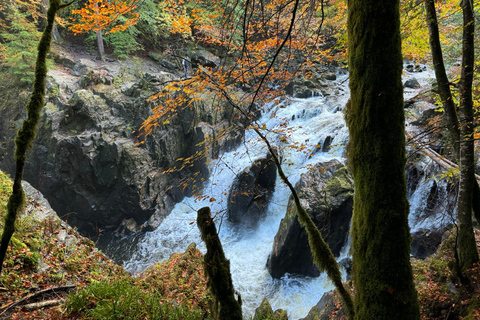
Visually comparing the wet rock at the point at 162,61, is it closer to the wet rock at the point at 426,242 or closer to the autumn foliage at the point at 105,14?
the autumn foliage at the point at 105,14

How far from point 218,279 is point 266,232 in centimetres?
863

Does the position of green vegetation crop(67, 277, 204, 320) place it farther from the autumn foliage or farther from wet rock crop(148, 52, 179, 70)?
wet rock crop(148, 52, 179, 70)

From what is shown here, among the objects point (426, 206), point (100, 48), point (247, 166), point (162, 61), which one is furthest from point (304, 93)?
point (100, 48)

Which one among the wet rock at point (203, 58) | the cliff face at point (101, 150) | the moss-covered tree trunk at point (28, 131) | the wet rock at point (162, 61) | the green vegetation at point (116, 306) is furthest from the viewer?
the wet rock at point (162, 61)

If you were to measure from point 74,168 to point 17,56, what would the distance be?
21.2 feet

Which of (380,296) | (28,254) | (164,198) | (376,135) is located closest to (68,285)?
(28,254)

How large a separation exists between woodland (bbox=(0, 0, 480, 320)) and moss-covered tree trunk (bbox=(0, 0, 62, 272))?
13mm

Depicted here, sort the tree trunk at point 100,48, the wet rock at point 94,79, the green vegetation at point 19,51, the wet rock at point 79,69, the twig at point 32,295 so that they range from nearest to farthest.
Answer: the twig at point 32,295, the green vegetation at point 19,51, the wet rock at point 94,79, the wet rock at point 79,69, the tree trunk at point 100,48

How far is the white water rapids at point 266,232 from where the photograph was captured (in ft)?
25.9

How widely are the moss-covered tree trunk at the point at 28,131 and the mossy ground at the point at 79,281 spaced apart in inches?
14.1

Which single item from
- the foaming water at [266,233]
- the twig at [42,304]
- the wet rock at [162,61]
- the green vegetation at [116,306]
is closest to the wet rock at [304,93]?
the foaming water at [266,233]

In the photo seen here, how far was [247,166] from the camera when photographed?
11.2 metres

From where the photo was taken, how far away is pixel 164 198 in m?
12.8

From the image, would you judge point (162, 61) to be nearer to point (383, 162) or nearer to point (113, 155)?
point (113, 155)
